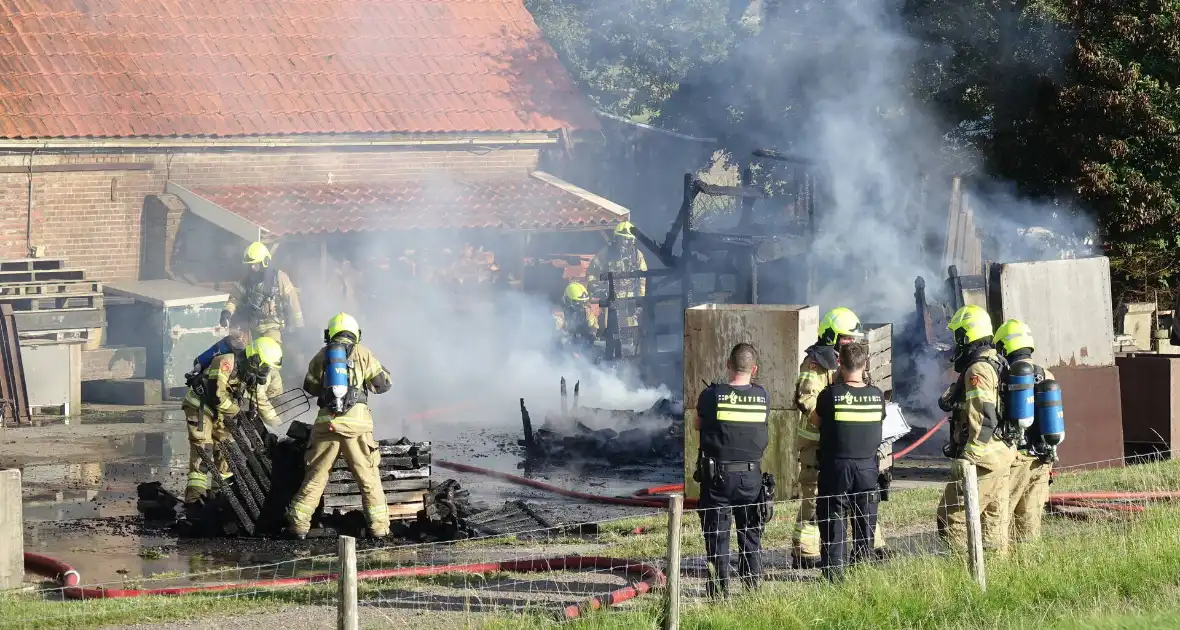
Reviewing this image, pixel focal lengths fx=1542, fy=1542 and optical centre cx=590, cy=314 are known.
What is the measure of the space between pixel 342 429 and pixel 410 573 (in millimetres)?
1755

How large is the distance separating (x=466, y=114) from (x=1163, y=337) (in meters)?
12.7

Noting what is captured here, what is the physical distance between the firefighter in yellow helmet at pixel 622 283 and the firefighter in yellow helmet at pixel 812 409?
9568 mm

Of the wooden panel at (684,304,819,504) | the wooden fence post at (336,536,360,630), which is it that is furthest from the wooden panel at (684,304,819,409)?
the wooden fence post at (336,536,360,630)

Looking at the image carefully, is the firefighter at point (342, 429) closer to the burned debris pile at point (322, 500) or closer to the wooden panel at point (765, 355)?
the burned debris pile at point (322, 500)

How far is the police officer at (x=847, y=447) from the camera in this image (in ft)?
26.8

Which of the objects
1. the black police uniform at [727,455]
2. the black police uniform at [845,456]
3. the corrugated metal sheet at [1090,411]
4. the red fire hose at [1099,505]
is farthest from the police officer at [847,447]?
the corrugated metal sheet at [1090,411]

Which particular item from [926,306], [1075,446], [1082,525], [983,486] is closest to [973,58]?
[926,306]

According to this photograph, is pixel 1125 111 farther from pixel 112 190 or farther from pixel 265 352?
pixel 112 190

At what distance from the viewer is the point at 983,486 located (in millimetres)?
8516

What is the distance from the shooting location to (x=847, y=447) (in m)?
8.19

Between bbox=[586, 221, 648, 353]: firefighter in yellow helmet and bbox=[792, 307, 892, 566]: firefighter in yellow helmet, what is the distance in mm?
9568

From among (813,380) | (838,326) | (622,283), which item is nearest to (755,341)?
(838,326)

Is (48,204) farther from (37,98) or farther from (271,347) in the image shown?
(271,347)

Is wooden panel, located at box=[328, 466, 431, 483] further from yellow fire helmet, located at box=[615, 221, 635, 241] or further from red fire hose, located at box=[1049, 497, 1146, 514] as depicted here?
yellow fire helmet, located at box=[615, 221, 635, 241]
